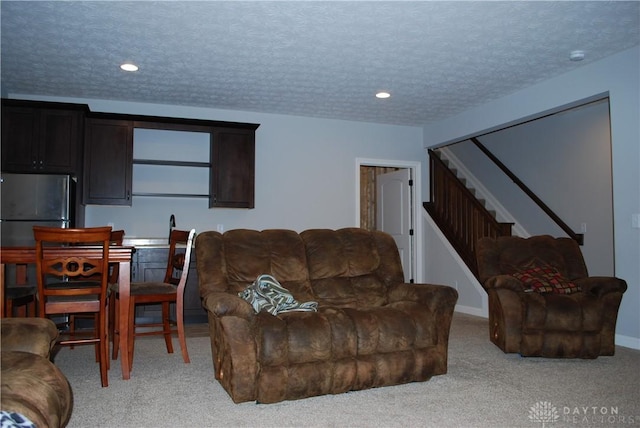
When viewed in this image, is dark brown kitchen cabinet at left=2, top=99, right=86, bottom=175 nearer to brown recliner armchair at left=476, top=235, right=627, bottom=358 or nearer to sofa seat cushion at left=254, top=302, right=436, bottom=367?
sofa seat cushion at left=254, top=302, right=436, bottom=367

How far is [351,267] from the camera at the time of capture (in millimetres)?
3672

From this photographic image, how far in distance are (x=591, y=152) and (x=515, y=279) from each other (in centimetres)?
336

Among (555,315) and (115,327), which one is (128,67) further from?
(555,315)

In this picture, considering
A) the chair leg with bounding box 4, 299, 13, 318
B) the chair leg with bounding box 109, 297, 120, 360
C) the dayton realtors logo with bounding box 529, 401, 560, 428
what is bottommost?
the dayton realtors logo with bounding box 529, 401, 560, 428

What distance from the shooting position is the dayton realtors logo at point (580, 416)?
7.99 ft

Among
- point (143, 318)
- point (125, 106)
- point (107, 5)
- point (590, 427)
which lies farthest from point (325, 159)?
point (590, 427)

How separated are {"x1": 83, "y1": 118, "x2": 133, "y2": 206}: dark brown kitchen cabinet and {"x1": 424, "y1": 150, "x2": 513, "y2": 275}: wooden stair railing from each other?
4.07m

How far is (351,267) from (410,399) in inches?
45.2

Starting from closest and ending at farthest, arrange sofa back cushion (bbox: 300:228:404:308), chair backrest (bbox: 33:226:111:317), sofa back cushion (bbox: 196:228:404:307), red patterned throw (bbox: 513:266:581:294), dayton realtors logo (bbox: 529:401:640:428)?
dayton realtors logo (bbox: 529:401:640:428)
chair backrest (bbox: 33:226:111:317)
sofa back cushion (bbox: 196:228:404:307)
sofa back cushion (bbox: 300:228:404:308)
red patterned throw (bbox: 513:266:581:294)

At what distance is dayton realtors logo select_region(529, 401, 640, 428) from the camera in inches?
95.9

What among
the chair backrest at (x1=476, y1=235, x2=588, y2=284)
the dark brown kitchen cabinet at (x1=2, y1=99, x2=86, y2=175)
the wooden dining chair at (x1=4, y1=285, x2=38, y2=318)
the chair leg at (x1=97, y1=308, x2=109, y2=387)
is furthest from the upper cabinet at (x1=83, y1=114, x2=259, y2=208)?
the chair backrest at (x1=476, y1=235, x2=588, y2=284)

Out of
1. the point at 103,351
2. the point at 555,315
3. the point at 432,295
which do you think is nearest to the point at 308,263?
the point at 432,295

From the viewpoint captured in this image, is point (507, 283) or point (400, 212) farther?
point (400, 212)

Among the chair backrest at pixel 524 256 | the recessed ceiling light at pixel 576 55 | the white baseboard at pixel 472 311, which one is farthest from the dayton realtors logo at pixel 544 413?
the white baseboard at pixel 472 311
